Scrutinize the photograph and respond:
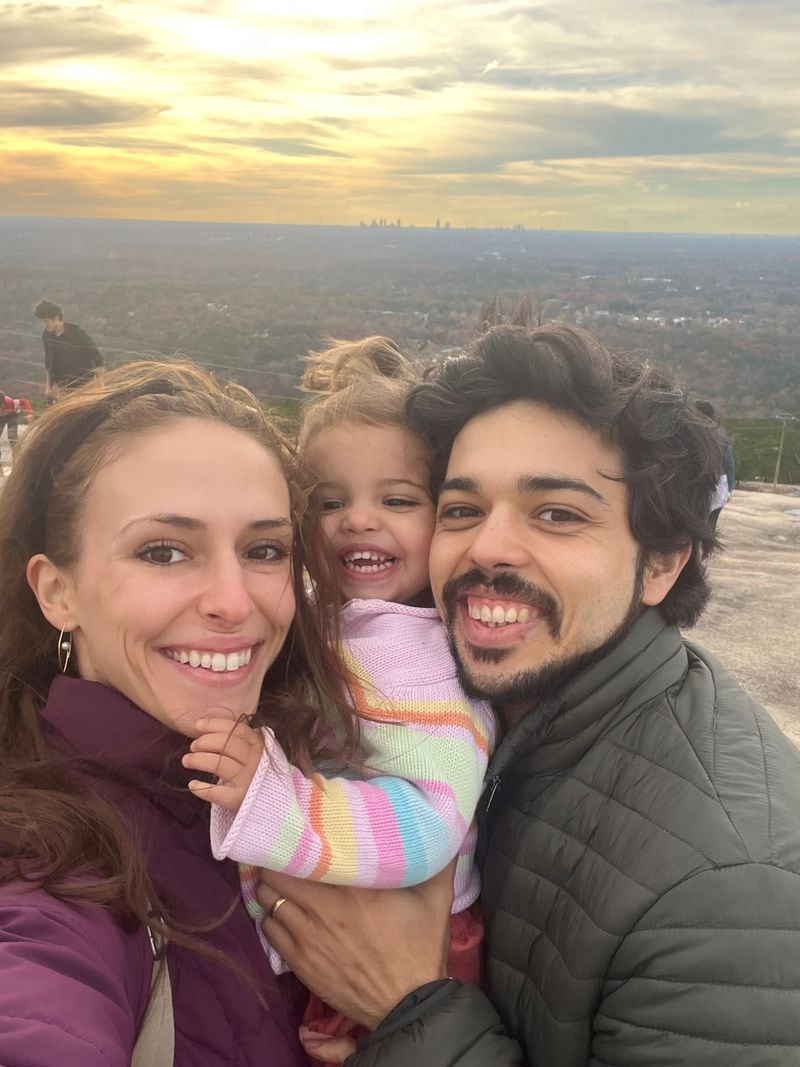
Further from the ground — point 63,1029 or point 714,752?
point 714,752

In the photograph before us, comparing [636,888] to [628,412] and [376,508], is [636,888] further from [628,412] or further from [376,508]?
[376,508]

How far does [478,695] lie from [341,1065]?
1.00 metres

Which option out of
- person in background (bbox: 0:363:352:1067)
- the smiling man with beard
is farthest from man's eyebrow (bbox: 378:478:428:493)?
person in background (bbox: 0:363:352:1067)

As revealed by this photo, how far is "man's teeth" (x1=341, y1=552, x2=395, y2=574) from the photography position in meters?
3.15

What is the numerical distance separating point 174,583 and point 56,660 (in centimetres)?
55


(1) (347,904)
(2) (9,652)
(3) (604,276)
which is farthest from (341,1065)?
(3) (604,276)

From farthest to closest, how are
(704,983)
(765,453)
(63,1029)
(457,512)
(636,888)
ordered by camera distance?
(765,453)
(457,512)
(636,888)
(704,983)
(63,1029)

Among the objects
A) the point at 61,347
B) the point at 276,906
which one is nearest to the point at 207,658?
the point at 276,906

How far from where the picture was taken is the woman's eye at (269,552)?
2283 millimetres

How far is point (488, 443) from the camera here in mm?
2797

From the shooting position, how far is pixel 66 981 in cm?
149

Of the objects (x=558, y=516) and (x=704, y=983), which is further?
(x=558, y=516)

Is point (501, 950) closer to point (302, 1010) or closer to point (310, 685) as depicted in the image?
point (302, 1010)

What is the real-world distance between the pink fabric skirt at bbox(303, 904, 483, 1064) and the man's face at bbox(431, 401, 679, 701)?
62 centimetres
